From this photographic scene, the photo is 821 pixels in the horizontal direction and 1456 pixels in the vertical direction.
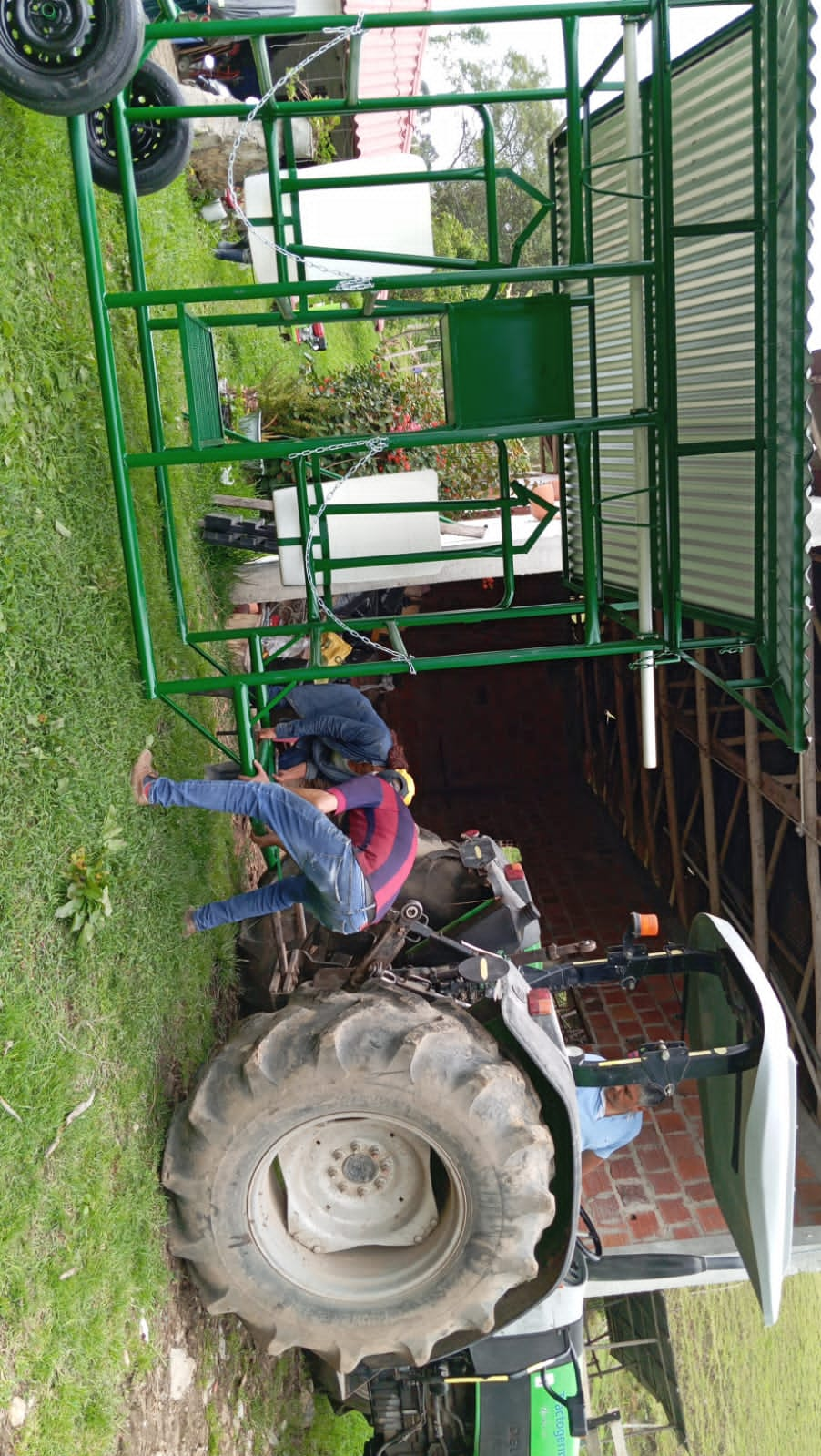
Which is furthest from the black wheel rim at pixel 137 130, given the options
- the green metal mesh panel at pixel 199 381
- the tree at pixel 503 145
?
the tree at pixel 503 145

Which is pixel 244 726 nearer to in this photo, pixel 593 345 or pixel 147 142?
pixel 593 345

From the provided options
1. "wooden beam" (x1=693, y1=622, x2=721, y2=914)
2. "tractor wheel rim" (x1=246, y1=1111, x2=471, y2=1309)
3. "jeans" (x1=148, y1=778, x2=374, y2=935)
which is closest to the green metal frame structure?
"jeans" (x1=148, y1=778, x2=374, y2=935)

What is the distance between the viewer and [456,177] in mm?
Answer: 4344

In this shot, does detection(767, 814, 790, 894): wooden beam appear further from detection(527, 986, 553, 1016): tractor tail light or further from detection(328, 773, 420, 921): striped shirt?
detection(328, 773, 420, 921): striped shirt

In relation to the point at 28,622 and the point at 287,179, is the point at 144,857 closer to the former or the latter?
the point at 28,622

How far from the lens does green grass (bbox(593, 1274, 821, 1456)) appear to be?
8703 mm

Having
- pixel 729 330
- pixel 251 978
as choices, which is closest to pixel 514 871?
pixel 251 978

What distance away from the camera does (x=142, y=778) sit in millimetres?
3963

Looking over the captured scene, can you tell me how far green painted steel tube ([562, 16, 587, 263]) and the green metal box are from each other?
0.28m

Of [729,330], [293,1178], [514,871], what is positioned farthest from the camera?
[514,871]

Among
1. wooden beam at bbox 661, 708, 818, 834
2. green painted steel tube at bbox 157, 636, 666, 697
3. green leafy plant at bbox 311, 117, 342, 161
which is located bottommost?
wooden beam at bbox 661, 708, 818, 834

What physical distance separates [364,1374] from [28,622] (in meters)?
3.86

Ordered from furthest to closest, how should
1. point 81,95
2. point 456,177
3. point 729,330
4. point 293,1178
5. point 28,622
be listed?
1. point 456,177
2. point 293,1178
3. point 729,330
4. point 28,622
5. point 81,95

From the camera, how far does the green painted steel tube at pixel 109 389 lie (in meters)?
3.36
